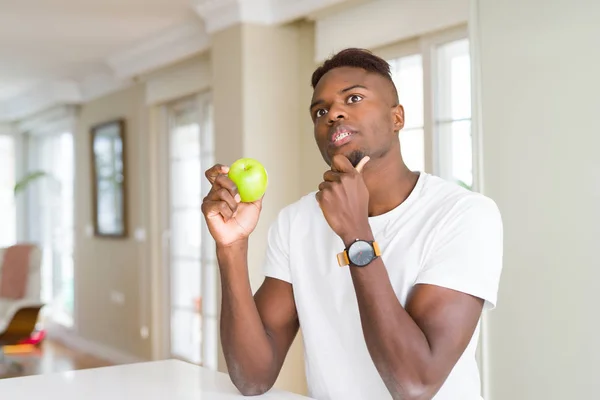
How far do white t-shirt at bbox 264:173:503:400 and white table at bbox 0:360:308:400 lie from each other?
0.43ft

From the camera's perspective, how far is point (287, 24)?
4.52 metres

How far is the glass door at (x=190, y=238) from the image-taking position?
5508mm

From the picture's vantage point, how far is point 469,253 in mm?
1393

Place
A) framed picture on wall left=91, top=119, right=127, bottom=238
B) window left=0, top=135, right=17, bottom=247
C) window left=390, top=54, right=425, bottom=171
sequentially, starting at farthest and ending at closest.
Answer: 1. window left=0, top=135, right=17, bottom=247
2. framed picture on wall left=91, top=119, right=127, bottom=238
3. window left=390, top=54, right=425, bottom=171

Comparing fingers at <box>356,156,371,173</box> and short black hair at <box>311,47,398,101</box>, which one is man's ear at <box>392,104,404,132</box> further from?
fingers at <box>356,156,371,173</box>

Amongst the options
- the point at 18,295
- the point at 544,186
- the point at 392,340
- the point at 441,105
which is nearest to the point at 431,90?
the point at 441,105

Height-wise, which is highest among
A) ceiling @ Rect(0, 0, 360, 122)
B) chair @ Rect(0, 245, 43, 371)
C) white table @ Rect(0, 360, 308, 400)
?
ceiling @ Rect(0, 0, 360, 122)

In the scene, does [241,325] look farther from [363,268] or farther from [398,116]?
[398,116]

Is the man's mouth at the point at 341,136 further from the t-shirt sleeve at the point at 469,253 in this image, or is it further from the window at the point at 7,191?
the window at the point at 7,191

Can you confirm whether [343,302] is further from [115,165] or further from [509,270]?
[115,165]

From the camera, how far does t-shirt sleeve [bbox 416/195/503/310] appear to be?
1.37 metres

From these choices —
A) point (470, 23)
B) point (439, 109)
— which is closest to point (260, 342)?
point (470, 23)

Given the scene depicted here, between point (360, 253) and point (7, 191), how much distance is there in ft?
27.4

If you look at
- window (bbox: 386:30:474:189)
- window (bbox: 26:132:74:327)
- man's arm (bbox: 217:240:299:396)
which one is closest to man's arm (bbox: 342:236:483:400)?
man's arm (bbox: 217:240:299:396)
